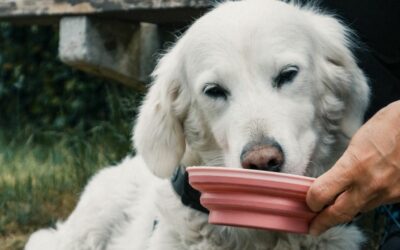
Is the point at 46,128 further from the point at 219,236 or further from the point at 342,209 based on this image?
the point at 342,209

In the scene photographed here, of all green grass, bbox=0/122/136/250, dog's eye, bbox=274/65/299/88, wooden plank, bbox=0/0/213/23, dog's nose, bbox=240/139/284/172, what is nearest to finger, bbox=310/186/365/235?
dog's nose, bbox=240/139/284/172

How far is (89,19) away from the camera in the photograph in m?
5.00

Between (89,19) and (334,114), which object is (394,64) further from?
(89,19)

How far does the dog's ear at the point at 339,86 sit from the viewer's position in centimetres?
326

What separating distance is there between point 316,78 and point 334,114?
149 mm

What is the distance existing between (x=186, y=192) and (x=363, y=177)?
94 cm

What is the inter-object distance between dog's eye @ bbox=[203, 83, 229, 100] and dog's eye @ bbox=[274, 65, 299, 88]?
17 cm

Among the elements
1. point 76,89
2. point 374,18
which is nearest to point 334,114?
point 374,18

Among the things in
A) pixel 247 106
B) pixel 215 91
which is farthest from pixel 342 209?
pixel 215 91

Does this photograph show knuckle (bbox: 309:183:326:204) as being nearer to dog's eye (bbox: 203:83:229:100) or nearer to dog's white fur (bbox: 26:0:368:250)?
dog's white fur (bbox: 26:0:368:250)

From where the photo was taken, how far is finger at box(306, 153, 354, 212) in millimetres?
2492

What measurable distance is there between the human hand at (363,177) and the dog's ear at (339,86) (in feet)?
2.25

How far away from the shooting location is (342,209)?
254 centimetres

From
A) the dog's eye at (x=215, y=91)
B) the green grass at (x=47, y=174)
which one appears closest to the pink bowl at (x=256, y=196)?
the dog's eye at (x=215, y=91)
